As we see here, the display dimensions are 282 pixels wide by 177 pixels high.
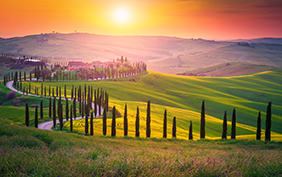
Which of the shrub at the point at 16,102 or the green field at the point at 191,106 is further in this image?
the shrub at the point at 16,102

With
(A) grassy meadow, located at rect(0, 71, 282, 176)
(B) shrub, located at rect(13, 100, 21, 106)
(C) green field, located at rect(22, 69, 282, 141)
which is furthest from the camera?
(B) shrub, located at rect(13, 100, 21, 106)

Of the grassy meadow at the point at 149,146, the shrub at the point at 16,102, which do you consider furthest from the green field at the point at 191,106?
the shrub at the point at 16,102

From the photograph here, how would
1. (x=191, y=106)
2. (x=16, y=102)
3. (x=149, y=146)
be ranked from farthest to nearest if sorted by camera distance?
(x=191, y=106), (x=16, y=102), (x=149, y=146)

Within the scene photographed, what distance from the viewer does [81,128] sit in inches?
2753

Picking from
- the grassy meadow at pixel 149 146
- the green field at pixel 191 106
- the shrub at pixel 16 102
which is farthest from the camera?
→ the shrub at pixel 16 102

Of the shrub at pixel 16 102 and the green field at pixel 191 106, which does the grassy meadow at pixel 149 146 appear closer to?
the green field at pixel 191 106

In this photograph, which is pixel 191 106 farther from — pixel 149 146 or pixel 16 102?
pixel 149 146

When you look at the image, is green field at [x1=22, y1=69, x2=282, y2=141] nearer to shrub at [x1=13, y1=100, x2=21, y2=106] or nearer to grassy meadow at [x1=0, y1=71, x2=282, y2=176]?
grassy meadow at [x1=0, y1=71, x2=282, y2=176]

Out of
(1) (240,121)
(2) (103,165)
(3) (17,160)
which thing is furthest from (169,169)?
(1) (240,121)

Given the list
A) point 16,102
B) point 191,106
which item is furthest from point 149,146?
point 191,106

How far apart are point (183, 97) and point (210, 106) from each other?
95.5 ft

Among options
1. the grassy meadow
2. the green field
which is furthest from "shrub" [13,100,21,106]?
the green field

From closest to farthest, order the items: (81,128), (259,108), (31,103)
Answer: (81,128) → (31,103) → (259,108)

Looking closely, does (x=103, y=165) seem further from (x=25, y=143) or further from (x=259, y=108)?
(x=259, y=108)
